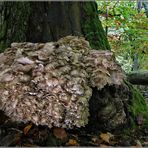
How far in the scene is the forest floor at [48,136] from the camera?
75.1 inches

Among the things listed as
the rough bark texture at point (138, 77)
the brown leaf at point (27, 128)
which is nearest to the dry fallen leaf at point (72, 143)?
the brown leaf at point (27, 128)

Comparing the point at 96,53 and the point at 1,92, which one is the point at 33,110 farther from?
the point at 96,53

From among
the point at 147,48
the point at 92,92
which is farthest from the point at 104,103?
the point at 147,48

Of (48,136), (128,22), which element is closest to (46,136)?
(48,136)

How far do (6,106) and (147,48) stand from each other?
208 inches

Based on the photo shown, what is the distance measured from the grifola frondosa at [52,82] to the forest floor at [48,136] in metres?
0.10

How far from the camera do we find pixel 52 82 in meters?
1.86

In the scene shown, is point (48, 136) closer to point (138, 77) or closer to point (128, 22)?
point (138, 77)

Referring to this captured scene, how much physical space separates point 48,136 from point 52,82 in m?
0.36

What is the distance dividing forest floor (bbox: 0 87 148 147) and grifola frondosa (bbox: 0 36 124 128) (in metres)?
0.10

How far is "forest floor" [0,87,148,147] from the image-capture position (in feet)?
6.26

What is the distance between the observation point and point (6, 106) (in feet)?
6.12

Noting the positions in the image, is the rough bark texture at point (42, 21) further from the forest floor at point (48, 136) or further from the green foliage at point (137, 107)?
the forest floor at point (48, 136)

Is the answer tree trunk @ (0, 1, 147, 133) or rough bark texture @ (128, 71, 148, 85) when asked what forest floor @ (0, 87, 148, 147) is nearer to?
tree trunk @ (0, 1, 147, 133)
